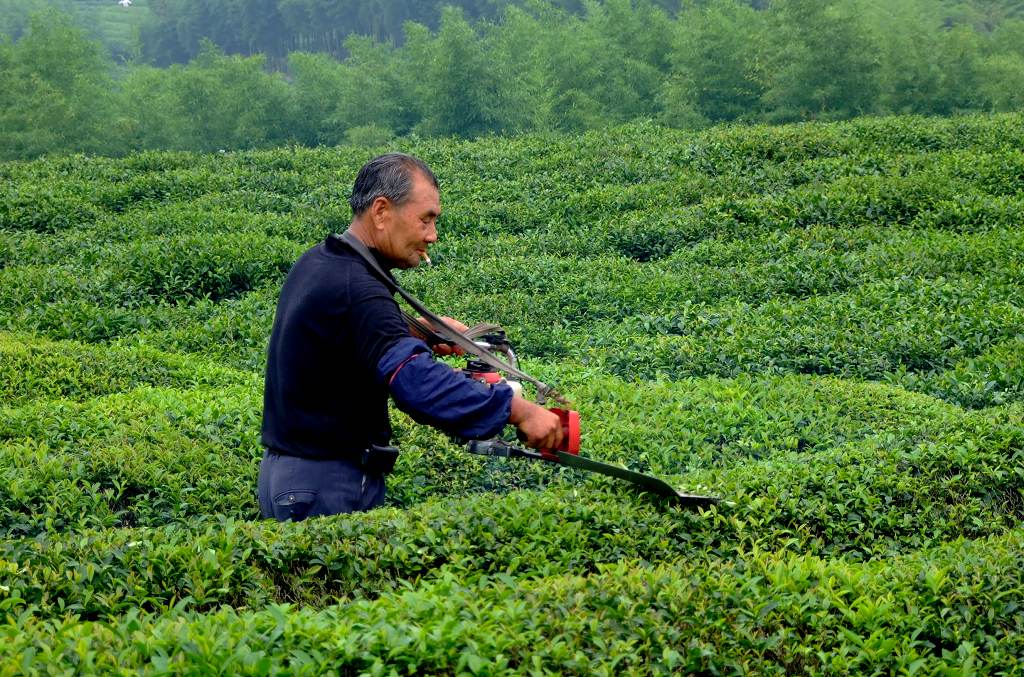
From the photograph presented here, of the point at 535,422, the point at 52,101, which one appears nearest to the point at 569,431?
the point at 535,422

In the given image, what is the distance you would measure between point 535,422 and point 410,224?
107cm

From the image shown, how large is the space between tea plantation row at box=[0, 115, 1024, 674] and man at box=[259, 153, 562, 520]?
254mm

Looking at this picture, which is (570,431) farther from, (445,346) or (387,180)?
(387,180)

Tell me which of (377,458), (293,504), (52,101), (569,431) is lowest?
(52,101)

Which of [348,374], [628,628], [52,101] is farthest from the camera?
[52,101]

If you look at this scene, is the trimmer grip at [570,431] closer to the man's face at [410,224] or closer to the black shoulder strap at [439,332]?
the black shoulder strap at [439,332]

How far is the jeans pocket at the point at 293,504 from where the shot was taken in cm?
499

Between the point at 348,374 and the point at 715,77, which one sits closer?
the point at 348,374

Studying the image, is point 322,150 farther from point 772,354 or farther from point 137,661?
point 137,661

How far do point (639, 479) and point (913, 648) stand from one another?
164 centimetres

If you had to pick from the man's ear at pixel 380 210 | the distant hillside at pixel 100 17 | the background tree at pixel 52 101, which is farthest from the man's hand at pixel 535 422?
the distant hillside at pixel 100 17

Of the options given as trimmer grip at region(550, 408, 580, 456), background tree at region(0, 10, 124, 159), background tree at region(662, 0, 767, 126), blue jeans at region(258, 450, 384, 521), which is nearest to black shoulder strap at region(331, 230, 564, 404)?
trimmer grip at region(550, 408, 580, 456)

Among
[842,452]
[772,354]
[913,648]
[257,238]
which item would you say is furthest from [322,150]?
[913,648]

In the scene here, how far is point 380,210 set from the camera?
16.0ft
